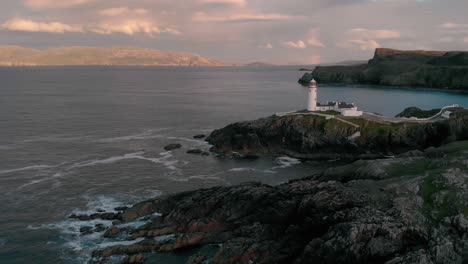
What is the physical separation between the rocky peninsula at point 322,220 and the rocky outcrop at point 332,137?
2352 centimetres

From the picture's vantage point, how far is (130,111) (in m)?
131

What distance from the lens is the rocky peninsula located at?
32.9m

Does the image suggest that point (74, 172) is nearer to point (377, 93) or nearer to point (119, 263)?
point (119, 263)

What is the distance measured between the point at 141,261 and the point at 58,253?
31.1ft

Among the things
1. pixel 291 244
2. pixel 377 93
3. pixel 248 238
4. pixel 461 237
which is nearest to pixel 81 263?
pixel 248 238

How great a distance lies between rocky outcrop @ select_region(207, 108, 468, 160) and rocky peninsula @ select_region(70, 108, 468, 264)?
23521 millimetres

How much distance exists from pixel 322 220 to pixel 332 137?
1717 inches

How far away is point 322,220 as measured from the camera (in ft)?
124

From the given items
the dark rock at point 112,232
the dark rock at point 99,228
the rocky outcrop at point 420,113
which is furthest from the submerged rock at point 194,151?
the rocky outcrop at point 420,113

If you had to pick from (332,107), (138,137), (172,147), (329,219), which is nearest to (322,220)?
(329,219)

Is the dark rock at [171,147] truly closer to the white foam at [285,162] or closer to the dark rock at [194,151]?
the dark rock at [194,151]

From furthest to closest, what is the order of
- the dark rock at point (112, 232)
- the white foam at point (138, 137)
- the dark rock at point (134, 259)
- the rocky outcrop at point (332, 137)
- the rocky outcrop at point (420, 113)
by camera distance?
the rocky outcrop at point (420, 113) < the white foam at point (138, 137) < the rocky outcrop at point (332, 137) < the dark rock at point (112, 232) < the dark rock at point (134, 259)

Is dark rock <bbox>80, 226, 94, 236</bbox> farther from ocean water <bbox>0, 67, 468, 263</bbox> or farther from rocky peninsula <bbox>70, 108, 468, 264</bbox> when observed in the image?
ocean water <bbox>0, 67, 468, 263</bbox>

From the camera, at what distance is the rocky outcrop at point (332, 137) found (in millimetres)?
76188
